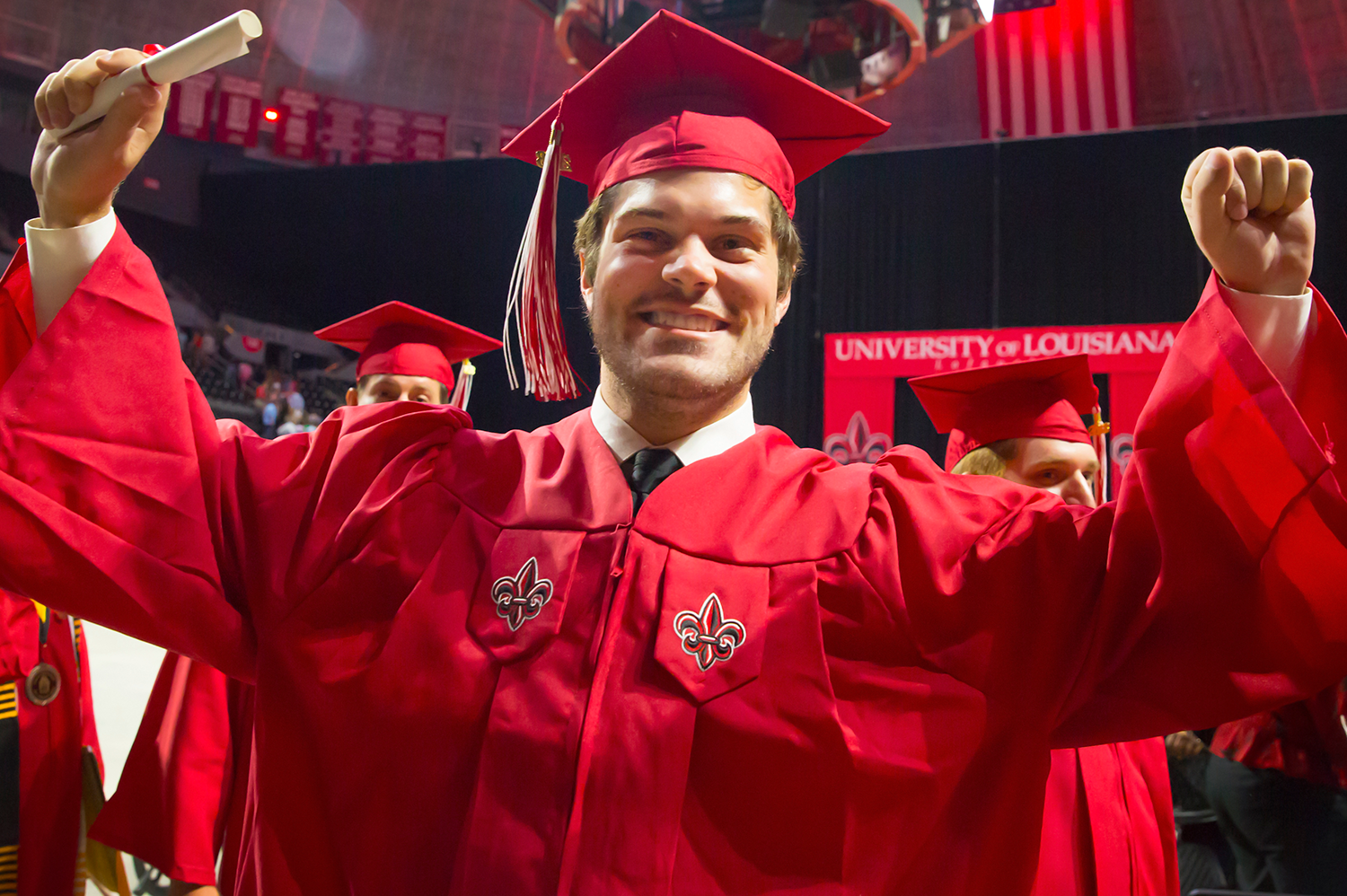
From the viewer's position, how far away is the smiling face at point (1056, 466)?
2436mm

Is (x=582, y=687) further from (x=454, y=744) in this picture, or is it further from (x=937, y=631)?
(x=937, y=631)

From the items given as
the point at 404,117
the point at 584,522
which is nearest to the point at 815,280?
the point at 404,117

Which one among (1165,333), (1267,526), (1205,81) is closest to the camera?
(1267,526)

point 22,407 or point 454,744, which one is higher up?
point 22,407

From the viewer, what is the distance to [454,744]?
44.2 inches

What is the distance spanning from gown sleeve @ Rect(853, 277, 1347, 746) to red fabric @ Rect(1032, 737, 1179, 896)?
72cm

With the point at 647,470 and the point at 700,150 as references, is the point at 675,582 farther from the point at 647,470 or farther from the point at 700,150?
the point at 700,150

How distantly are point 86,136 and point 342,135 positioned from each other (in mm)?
8861

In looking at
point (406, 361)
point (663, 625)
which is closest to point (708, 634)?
point (663, 625)

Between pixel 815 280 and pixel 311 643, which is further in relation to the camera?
pixel 815 280

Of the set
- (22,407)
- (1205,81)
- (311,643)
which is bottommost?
(311,643)

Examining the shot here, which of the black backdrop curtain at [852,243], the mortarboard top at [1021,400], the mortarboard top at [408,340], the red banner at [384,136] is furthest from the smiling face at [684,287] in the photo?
the red banner at [384,136]

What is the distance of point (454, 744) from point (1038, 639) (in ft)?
2.38

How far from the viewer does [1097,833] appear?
1.72 m
